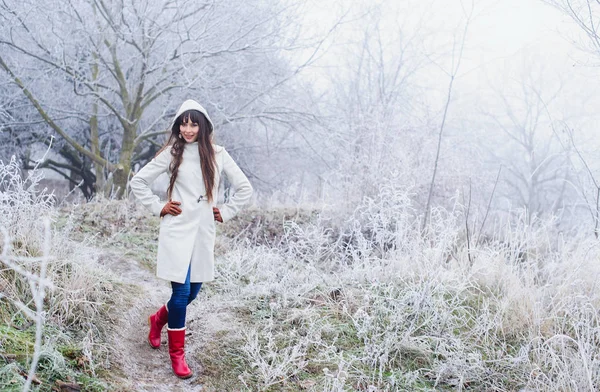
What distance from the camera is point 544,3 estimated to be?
4887 mm

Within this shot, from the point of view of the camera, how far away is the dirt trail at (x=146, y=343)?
2.86 metres

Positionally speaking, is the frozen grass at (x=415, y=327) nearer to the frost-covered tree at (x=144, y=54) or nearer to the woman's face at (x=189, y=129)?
the woman's face at (x=189, y=129)

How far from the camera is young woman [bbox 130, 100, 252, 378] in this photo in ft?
9.58

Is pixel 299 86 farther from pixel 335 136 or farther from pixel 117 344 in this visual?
pixel 117 344

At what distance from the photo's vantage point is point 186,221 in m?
2.96

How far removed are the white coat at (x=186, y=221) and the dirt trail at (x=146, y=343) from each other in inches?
22.9

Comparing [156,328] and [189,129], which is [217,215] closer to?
[189,129]

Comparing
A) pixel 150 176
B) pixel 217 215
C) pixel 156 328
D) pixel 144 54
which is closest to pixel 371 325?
pixel 217 215

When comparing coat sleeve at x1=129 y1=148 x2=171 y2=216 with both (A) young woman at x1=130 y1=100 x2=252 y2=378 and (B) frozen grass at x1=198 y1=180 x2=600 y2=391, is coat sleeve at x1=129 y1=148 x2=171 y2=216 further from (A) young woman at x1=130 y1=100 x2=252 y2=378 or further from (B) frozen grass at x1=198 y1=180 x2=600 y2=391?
(B) frozen grass at x1=198 y1=180 x2=600 y2=391

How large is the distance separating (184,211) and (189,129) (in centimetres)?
51

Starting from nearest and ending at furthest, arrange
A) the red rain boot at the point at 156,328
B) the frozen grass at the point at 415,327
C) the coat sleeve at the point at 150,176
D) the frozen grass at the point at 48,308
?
the frozen grass at the point at 48,308
the frozen grass at the point at 415,327
the coat sleeve at the point at 150,176
the red rain boot at the point at 156,328

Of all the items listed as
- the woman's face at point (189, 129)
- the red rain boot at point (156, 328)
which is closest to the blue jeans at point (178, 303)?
the red rain boot at point (156, 328)

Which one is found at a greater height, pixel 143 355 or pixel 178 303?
pixel 178 303

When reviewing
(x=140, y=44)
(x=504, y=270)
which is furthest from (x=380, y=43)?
(x=504, y=270)
